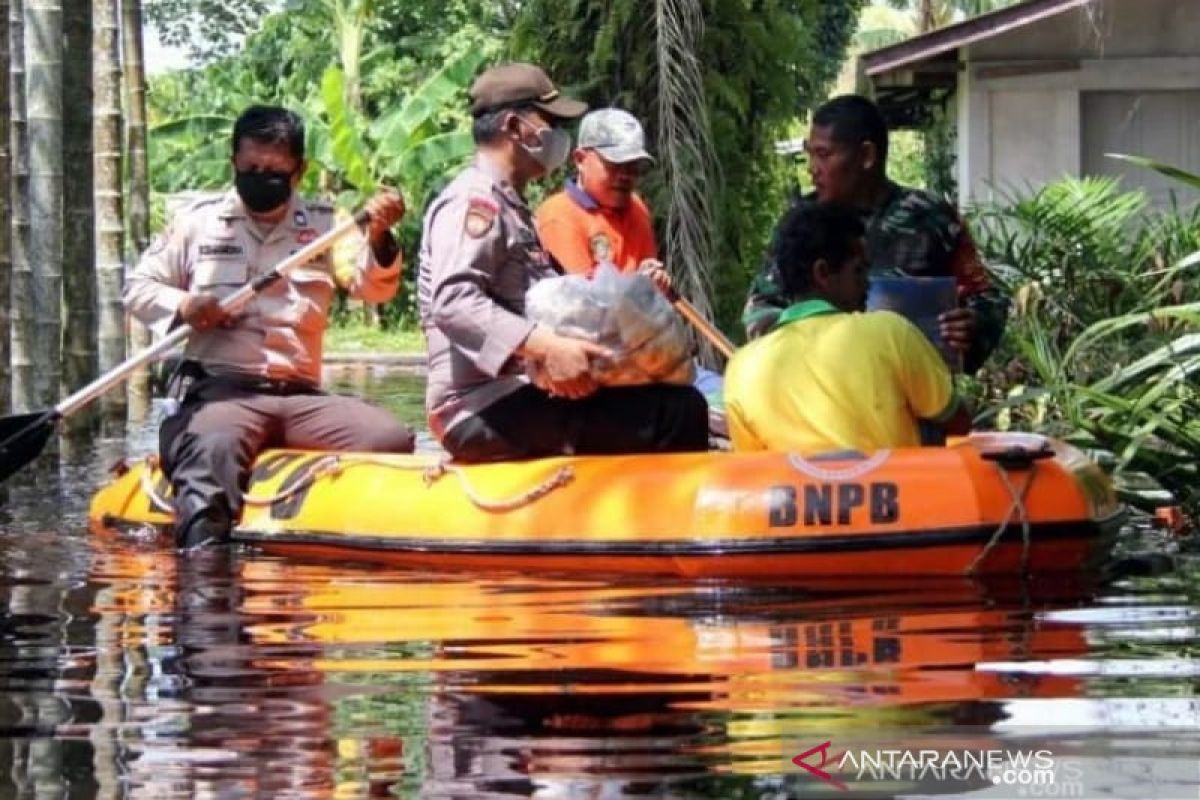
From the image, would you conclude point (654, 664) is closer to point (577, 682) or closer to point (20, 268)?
point (577, 682)

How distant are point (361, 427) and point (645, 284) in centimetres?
191

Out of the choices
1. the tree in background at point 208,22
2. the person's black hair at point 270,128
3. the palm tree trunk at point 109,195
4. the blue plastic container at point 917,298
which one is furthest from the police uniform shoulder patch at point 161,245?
the tree in background at point 208,22

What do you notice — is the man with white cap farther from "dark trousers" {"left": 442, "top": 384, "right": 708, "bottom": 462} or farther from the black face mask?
"dark trousers" {"left": 442, "top": 384, "right": 708, "bottom": 462}

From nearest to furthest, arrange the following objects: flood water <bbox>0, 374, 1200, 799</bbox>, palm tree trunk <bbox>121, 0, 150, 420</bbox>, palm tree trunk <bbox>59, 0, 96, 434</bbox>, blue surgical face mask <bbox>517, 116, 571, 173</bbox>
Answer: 1. flood water <bbox>0, 374, 1200, 799</bbox>
2. blue surgical face mask <bbox>517, 116, 571, 173</bbox>
3. palm tree trunk <bbox>59, 0, 96, 434</bbox>
4. palm tree trunk <bbox>121, 0, 150, 420</bbox>

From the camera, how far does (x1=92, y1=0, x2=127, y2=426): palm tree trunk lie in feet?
59.1

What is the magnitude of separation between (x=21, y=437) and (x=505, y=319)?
8.92 feet

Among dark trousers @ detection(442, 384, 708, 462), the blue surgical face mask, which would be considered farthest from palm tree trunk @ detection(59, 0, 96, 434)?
dark trousers @ detection(442, 384, 708, 462)

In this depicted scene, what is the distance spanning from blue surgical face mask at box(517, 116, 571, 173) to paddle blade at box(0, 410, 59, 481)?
2678 mm

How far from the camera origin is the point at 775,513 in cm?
828

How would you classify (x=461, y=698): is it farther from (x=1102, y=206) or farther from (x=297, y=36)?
(x=297, y=36)

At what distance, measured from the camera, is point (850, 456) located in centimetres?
Answer: 814

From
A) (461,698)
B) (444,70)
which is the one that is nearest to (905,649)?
(461,698)

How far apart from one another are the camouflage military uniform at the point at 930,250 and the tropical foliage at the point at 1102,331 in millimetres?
476

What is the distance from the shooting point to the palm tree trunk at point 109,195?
59.1 ft
